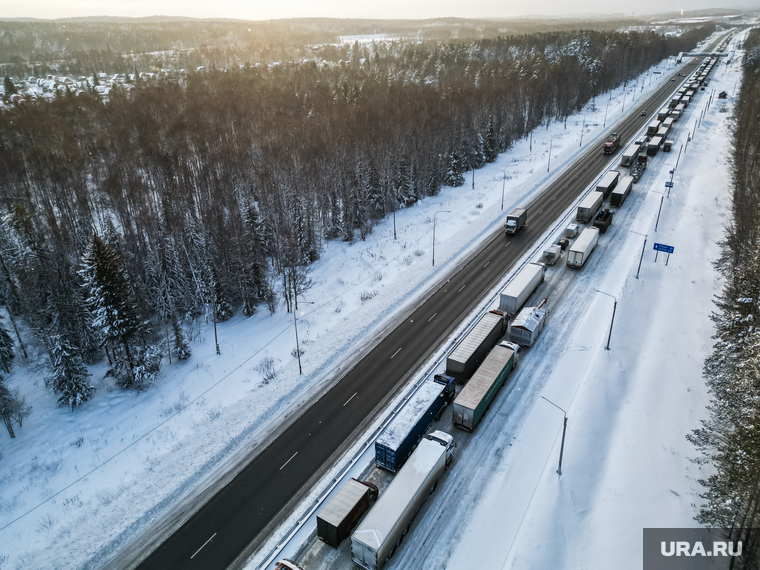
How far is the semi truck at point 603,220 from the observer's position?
62.3 meters

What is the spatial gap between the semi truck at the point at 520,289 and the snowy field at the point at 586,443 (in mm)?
2995

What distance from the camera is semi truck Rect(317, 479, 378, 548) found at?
24578 mm

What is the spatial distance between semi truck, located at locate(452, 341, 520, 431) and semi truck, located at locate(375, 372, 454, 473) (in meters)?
1.65

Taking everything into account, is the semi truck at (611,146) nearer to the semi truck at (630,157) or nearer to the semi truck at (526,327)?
the semi truck at (630,157)

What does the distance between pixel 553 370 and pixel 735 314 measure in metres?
13.7

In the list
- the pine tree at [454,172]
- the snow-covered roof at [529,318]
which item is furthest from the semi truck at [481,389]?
the pine tree at [454,172]

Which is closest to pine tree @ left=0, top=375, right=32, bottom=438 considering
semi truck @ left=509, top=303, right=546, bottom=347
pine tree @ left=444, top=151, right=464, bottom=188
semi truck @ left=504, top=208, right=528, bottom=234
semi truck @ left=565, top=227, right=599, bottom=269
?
semi truck @ left=509, top=303, right=546, bottom=347

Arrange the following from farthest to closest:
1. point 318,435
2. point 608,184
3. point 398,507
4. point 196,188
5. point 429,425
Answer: point 196,188 < point 608,184 < point 318,435 < point 429,425 < point 398,507

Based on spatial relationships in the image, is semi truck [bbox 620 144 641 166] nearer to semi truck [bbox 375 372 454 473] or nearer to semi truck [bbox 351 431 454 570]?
semi truck [bbox 375 372 454 473]

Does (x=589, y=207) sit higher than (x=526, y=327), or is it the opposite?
(x=589, y=207)

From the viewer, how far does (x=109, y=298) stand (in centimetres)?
3884

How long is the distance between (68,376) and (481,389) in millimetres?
35752

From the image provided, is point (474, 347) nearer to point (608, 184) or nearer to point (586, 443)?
point (586, 443)

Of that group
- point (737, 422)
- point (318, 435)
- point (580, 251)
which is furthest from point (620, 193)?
point (318, 435)
